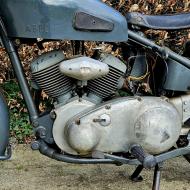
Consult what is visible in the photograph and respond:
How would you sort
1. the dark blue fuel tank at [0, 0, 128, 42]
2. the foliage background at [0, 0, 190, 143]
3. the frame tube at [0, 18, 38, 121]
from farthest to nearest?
the foliage background at [0, 0, 190, 143] → the frame tube at [0, 18, 38, 121] → the dark blue fuel tank at [0, 0, 128, 42]

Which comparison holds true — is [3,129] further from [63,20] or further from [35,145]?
[63,20]

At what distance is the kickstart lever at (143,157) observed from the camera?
2.99 m

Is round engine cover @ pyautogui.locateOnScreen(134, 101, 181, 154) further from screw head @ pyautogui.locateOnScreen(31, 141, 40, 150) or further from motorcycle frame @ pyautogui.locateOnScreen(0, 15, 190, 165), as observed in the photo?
screw head @ pyautogui.locateOnScreen(31, 141, 40, 150)

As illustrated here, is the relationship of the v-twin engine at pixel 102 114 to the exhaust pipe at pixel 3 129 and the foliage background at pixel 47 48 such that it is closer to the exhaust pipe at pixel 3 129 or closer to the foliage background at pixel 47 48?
the exhaust pipe at pixel 3 129

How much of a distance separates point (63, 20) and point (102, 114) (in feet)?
1.96

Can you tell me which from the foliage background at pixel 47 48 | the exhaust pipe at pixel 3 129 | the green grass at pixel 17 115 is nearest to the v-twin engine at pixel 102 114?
the exhaust pipe at pixel 3 129

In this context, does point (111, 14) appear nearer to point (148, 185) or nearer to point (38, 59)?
point (38, 59)

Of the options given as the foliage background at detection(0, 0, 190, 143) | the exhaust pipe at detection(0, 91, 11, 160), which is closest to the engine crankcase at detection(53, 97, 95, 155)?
the exhaust pipe at detection(0, 91, 11, 160)

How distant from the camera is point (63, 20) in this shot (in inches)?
110

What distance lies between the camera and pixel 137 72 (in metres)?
3.18

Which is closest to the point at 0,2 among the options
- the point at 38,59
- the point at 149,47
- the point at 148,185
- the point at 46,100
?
the point at 38,59

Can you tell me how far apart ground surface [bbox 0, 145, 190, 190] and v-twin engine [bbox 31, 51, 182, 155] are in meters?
→ 0.70

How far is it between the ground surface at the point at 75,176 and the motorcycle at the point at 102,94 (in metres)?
0.64

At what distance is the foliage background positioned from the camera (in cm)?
472
